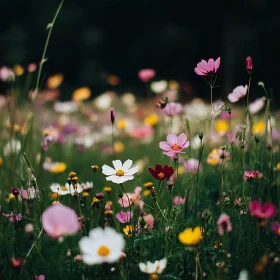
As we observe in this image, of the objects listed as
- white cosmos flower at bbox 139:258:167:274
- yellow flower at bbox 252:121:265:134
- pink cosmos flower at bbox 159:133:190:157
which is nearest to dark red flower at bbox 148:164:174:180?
pink cosmos flower at bbox 159:133:190:157

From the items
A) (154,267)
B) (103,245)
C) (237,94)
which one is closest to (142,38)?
(237,94)

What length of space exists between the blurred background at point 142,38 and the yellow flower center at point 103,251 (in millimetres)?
7505

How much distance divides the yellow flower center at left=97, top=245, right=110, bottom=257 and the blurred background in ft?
24.6

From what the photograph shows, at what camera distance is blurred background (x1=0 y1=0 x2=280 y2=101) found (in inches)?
332

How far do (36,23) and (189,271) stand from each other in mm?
8349

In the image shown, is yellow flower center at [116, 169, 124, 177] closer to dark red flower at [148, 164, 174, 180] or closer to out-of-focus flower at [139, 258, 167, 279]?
dark red flower at [148, 164, 174, 180]

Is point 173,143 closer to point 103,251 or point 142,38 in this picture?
point 103,251

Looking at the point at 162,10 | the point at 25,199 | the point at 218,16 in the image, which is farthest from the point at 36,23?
the point at 25,199

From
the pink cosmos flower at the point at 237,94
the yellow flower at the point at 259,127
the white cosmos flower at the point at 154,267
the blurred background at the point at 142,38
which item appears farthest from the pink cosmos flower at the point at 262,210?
the blurred background at the point at 142,38

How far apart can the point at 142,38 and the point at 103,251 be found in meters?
8.77

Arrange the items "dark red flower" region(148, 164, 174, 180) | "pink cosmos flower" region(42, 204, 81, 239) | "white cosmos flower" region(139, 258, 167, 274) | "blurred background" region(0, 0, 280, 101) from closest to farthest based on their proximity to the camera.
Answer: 1. "pink cosmos flower" region(42, 204, 81, 239)
2. "white cosmos flower" region(139, 258, 167, 274)
3. "dark red flower" region(148, 164, 174, 180)
4. "blurred background" region(0, 0, 280, 101)

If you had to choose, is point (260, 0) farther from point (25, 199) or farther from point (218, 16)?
point (25, 199)

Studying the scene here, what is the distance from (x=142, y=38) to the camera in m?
9.17

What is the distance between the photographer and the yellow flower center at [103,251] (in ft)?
2.39
